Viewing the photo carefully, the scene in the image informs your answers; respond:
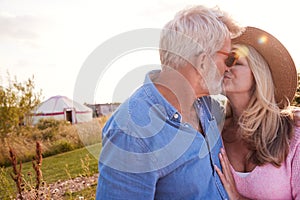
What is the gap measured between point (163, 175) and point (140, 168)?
0.14 metres

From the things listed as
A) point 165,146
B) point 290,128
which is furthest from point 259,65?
point 165,146

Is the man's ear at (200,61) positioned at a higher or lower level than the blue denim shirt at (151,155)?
higher

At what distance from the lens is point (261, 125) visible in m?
3.00

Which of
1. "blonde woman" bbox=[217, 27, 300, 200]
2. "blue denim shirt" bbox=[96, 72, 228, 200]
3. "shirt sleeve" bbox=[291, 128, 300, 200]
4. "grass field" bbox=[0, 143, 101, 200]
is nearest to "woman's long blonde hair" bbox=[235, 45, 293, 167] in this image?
"blonde woman" bbox=[217, 27, 300, 200]

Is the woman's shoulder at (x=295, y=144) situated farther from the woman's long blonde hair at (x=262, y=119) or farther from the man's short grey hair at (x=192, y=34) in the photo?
the man's short grey hair at (x=192, y=34)

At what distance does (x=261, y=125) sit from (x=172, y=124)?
103 centimetres

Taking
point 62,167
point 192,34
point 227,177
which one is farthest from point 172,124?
point 62,167

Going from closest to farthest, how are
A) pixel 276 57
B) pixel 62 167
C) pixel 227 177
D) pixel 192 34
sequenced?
pixel 192 34 → pixel 227 177 → pixel 276 57 → pixel 62 167

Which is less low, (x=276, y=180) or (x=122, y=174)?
(x=122, y=174)

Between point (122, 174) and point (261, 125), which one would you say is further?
point (261, 125)

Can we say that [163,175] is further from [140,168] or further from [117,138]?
[117,138]

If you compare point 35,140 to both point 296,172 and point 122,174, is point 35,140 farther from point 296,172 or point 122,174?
point 122,174

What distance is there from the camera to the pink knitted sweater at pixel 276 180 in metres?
2.74

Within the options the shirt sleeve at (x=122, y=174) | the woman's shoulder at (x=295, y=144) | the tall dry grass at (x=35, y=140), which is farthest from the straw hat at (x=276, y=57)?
the tall dry grass at (x=35, y=140)
